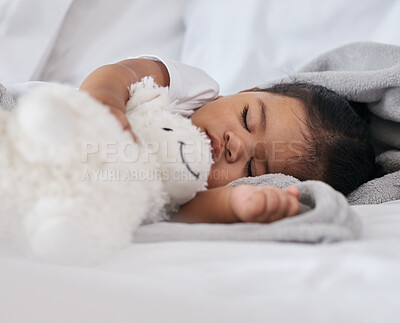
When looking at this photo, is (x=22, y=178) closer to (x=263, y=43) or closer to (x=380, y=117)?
(x=380, y=117)

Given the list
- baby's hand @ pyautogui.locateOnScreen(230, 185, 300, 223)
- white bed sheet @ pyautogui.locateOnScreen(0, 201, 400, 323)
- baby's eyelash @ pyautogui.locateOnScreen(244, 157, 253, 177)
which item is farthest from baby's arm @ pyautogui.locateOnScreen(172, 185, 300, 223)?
baby's eyelash @ pyautogui.locateOnScreen(244, 157, 253, 177)

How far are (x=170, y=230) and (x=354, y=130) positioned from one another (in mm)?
692

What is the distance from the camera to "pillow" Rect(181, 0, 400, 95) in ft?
5.15

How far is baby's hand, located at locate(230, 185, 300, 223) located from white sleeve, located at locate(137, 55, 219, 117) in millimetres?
455

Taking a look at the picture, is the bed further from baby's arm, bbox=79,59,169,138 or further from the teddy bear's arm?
baby's arm, bbox=79,59,169,138

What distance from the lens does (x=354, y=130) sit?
1157 millimetres

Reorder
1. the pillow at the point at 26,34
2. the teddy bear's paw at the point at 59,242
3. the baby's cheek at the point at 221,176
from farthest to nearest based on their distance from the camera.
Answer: the pillow at the point at 26,34 < the baby's cheek at the point at 221,176 < the teddy bear's paw at the point at 59,242

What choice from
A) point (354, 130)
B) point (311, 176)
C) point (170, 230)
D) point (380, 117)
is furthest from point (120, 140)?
point (380, 117)

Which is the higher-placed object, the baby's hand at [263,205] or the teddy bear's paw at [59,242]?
the teddy bear's paw at [59,242]

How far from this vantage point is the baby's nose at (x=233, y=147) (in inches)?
38.2

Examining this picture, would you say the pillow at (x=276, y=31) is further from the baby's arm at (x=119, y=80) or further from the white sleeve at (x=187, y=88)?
the baby's arm at (x=119, y=80)

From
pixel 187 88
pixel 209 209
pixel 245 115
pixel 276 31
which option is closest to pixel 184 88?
pixel 187 88

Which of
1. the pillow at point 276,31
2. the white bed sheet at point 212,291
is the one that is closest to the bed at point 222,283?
the white bed sheet at point 212,291

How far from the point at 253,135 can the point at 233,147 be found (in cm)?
7
